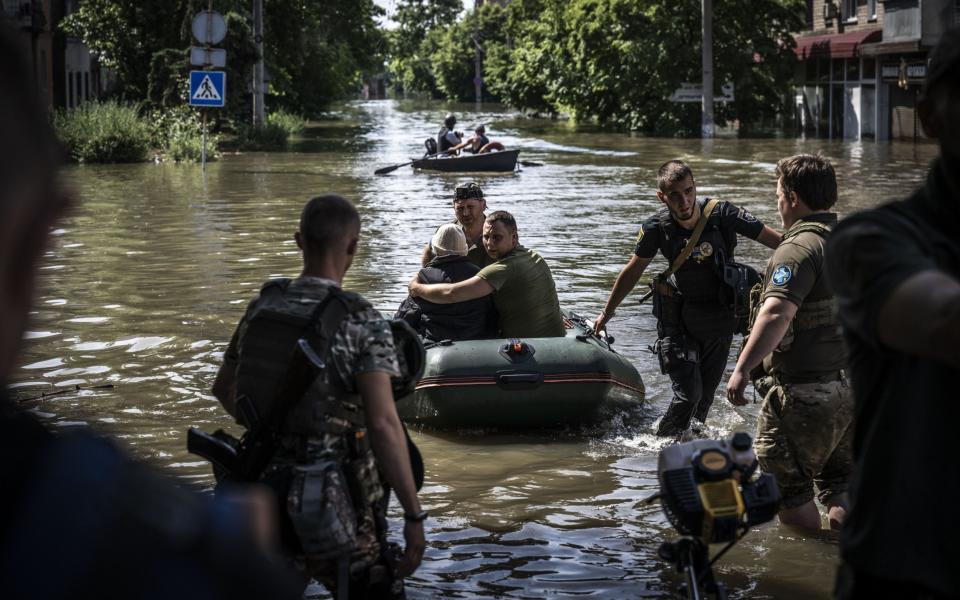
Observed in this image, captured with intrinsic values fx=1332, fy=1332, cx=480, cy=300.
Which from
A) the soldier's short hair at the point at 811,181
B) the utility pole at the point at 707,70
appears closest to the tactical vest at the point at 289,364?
the soldier's short hair at the point at 811,181

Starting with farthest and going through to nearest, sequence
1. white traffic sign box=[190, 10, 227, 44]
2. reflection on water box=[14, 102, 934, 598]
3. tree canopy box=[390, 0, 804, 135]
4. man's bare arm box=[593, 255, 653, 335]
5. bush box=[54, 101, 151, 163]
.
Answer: tree canopy box=[390, 0, 804, 135] < bush box=[54, 101, 151, 163] < white traffic sign box=[190, 10, 227, 44] < man's bare arm box=[593, 255, 653, 335] < reflection on water box=[14, 102, 934, 598]

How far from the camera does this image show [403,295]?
1343 centimetres

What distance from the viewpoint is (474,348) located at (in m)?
8.32

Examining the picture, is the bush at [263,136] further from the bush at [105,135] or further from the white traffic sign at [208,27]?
the white traffic sign at [208,27]

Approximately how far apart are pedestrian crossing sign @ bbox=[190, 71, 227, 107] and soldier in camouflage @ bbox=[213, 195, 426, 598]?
67.8 ft

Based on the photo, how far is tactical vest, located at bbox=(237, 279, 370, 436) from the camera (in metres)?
3.79

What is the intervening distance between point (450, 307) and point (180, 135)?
25.2m

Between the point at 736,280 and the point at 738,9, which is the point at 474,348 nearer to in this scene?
the point at 736,280

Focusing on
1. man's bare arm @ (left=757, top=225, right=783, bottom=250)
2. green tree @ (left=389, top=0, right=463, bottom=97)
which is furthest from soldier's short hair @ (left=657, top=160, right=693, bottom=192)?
green tree @ (left=389, top=0, right=463, bottom=97)

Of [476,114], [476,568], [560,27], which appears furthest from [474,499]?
[476,114]

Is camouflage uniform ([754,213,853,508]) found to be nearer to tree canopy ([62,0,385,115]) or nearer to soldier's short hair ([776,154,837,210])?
soldier's short hair ([776,154,837,210])

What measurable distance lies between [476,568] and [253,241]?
1239 cm

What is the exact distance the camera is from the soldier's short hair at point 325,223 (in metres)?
3.89

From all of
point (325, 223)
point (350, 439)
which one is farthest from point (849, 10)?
point (350, 439)
